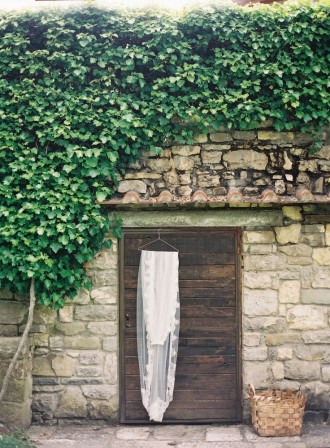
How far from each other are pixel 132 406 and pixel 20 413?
106 centimetres

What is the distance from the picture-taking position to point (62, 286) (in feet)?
17.3

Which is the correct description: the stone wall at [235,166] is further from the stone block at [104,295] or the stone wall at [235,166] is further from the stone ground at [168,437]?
the stone ground at [168,437]

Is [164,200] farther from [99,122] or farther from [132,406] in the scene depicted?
[132,406]

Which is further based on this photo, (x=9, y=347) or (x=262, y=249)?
(x=262, y=249)

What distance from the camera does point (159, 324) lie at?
5.38 meters

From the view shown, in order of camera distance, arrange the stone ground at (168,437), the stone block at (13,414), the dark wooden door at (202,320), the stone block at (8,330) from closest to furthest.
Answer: the stone ground at (168,437)
the stone block at (13,414)
the stone block at (8,330)
the dark wooden door at (202,320)

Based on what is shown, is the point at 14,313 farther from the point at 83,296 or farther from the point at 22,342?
the point at 83,296

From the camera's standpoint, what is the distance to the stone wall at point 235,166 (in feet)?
17.6

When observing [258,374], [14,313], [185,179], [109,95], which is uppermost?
[109,95]

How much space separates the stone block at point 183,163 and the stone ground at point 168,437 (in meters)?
2.48

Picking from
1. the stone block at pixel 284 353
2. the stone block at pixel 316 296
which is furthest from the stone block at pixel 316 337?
the stone block at pixel 316 296

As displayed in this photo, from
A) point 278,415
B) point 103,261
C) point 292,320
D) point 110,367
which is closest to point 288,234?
point 292,320

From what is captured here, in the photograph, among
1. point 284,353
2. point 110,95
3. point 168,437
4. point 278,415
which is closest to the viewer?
point 278,415

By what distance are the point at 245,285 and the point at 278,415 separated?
1.21 meters
